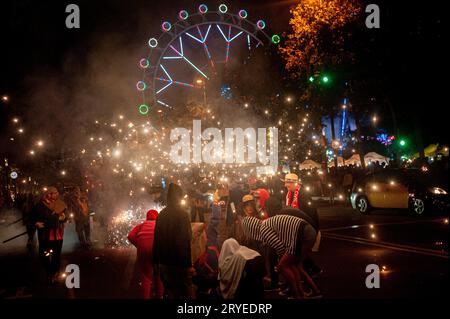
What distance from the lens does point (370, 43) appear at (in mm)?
17750

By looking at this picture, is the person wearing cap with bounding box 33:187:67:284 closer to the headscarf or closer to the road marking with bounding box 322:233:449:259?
the headscarf

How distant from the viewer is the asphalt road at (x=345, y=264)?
630cm

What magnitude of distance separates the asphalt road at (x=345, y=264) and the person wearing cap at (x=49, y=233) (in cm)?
35

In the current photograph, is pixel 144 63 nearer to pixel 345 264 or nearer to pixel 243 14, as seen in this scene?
pixel 243 14

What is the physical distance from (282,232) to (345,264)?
9.53 feet

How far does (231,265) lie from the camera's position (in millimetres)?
4828

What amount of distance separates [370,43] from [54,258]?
15099 millimetres

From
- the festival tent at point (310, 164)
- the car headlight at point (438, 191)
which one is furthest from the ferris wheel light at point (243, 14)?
the car headlight at point (438, 191)

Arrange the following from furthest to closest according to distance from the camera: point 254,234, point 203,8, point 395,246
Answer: point 203,8
point 395,246
point 254,234

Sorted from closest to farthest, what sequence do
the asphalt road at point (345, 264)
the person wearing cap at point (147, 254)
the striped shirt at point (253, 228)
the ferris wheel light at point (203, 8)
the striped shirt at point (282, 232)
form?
the person wearing cap at point (147, 254) → the striped shirt at point (282, 232) → the striped shirt at point (253, 228) → the asphalt road at point (345, 264) → the ferris wheel light at point (203, 8)

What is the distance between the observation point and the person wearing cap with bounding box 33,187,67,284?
7.46 m

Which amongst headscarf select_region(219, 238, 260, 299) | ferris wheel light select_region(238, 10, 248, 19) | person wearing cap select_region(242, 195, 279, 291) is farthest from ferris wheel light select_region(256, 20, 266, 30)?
headscarf select_region(219, 238, 260, 299)

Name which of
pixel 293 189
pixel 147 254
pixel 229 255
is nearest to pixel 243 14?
pixel 293 189

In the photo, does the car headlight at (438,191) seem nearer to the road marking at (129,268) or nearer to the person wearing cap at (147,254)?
the road marking at (129,268)
